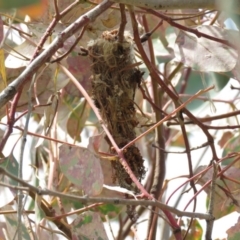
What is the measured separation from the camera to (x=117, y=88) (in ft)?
2.49

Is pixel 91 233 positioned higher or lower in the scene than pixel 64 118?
lower

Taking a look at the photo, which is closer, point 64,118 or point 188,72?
point 64,118

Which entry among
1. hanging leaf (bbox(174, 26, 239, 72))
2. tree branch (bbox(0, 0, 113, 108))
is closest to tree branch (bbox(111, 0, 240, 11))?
tree branch (bbox(0, 0, 113, 108))

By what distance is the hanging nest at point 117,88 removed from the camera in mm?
760

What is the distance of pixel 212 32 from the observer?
0.76m

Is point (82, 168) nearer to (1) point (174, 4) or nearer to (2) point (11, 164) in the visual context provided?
(2) point (11, 164)

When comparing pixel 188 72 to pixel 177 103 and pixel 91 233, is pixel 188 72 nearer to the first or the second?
pixel 177 103

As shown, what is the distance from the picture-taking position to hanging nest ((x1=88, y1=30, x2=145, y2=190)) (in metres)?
0.76

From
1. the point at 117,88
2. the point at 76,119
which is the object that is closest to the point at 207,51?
the point at 117,88

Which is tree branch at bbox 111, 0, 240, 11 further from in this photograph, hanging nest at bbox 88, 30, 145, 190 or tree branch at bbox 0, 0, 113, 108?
hanging nest at bbox 88, 30, 145, 190

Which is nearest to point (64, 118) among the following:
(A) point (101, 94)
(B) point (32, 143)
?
(B) point (32, 143)

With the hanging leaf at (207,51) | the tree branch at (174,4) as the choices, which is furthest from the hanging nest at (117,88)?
the tree branch at (174,4)

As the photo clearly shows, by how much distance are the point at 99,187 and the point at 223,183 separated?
0.76 ft

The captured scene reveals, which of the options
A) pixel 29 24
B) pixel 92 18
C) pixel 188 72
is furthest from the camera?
pixel 188 72
